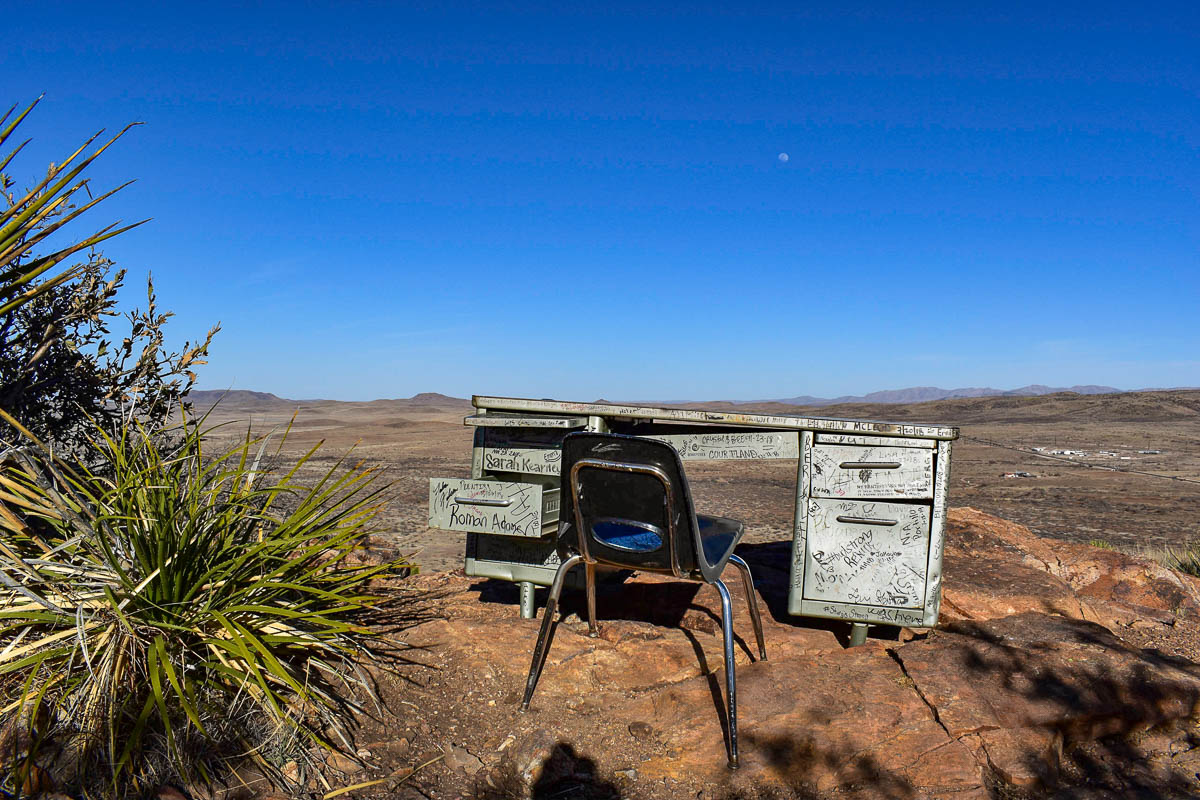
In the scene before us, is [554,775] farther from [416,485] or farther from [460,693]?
[416,485]

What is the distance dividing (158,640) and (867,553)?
334 centimetres

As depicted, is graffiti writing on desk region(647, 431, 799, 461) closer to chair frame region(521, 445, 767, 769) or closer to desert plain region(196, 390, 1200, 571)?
chair frame region(521, 445, 767, 769)

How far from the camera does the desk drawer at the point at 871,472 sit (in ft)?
13.3

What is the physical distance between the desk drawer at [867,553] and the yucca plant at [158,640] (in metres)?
2.42

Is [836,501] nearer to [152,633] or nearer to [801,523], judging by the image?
Result: [801,523]

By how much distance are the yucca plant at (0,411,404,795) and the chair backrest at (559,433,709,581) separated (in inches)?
44.7

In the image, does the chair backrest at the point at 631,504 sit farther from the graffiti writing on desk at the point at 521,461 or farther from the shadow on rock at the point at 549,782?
the graffiti writing on desk at the point at 521,461

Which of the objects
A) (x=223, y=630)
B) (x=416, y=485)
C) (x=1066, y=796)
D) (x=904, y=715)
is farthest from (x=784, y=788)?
(x=416, y=485)

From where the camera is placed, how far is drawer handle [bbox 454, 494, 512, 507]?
4152mm

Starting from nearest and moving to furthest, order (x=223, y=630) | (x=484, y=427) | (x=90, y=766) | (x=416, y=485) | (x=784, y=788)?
(x=90, y=766) < (x=784, y=788) < (x=223, y=630) < (x=484, y=427) < (x=416, y=485)

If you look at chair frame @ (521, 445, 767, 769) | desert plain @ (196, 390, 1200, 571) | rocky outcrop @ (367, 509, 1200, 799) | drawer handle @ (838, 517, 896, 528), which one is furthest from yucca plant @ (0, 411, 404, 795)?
drawer handle @ (838, 517, 896, 528)

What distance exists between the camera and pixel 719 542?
135 inches

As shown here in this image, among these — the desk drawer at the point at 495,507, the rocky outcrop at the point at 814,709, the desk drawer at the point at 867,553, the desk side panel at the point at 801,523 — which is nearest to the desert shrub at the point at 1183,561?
the rocky outcrop at the point at 814,709

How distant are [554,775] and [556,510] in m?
1.51
